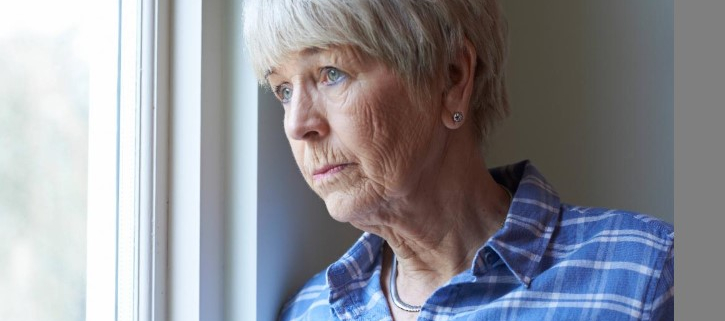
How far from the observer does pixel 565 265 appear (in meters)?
1.11

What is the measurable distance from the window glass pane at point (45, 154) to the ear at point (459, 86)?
0.56 metres

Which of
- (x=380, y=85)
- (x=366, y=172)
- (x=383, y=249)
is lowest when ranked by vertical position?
(x=383, y=249)

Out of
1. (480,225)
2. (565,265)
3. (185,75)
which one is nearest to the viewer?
(565,265)

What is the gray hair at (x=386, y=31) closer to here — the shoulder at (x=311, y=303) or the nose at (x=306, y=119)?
the nose at (x=306, y=119)

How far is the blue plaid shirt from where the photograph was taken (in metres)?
1.05

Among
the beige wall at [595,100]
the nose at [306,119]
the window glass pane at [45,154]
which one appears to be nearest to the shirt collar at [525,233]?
the nose at [306,119]

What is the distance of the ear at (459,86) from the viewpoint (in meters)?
1.19

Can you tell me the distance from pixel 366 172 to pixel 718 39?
3.19ft

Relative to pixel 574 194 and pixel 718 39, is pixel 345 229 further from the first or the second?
pixel 718 39

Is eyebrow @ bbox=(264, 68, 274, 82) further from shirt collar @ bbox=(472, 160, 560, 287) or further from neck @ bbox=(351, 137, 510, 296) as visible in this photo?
shirt collar @ bbox=(472, 160, 560, 287)

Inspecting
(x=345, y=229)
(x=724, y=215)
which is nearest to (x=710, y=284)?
(x=724, y=215)

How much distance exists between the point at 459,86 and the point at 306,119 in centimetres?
25

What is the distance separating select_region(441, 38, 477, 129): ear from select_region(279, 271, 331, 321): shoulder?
39 centimetres

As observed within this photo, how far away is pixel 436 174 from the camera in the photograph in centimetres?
121
